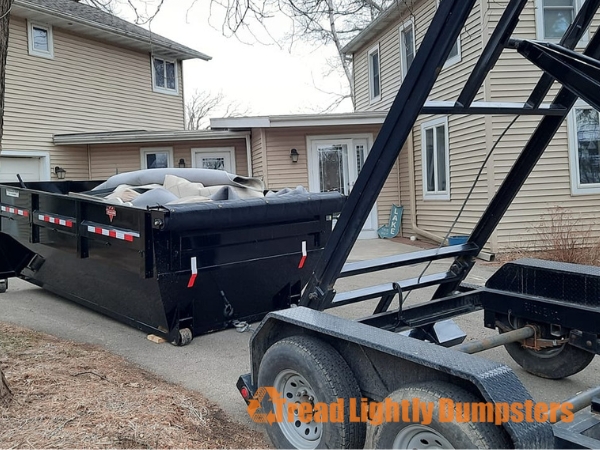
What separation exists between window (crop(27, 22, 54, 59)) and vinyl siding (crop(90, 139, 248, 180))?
2946mm

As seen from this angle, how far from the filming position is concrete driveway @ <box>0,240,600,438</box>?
3848mm

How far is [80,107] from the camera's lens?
52.7 ft

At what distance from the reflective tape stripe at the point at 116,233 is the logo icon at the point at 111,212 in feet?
0.43

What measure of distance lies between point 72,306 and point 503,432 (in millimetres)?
5720

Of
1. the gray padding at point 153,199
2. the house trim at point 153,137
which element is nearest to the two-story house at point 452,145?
the house trim at point 153,137

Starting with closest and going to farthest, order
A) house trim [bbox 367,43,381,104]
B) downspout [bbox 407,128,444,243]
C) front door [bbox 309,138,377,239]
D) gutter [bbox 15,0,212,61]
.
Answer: downspout [bbox 407,128,444,243] → front door [bbox 309,138,377,239] → gutter [bbox 15,0,212,61] → house trim [bbox 367,43,381,104]

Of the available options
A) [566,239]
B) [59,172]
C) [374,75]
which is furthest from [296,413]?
[374,75]

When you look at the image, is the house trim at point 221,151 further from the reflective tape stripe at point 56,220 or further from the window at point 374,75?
the reflective tape stripe at point 56,220

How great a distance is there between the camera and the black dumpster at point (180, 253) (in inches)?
179

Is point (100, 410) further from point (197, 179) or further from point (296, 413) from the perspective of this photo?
point (197, 179)

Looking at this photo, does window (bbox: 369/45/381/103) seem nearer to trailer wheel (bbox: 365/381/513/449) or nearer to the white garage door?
the white garage door

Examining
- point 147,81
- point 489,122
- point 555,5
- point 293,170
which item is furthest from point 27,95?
point 555,5

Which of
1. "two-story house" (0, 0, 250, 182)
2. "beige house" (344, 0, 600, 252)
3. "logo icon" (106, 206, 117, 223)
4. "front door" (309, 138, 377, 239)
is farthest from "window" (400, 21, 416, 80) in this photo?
"logo icon" (106, 206, 117, 223)

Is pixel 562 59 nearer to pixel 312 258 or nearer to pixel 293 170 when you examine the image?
pixel 312 258
